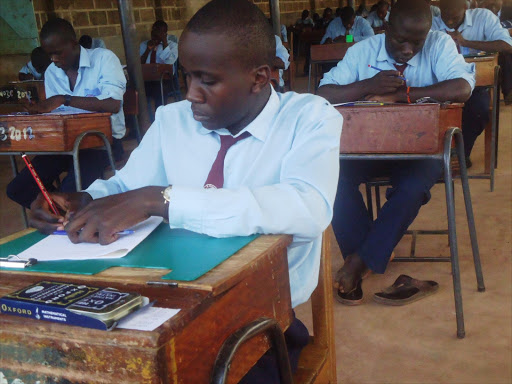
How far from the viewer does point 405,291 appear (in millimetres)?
2516

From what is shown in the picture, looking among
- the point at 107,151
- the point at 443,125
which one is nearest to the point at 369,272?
the point at 443,125

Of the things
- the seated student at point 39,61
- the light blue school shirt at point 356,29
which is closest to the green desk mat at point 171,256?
the seated student at point 39,61

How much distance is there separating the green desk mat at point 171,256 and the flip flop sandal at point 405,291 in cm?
159

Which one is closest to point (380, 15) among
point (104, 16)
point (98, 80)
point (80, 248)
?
point (104, 16)

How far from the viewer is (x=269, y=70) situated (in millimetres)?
1363

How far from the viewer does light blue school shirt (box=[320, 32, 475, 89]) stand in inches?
110

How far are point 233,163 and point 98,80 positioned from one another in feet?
8.17

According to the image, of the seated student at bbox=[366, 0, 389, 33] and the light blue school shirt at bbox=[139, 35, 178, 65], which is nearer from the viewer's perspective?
the light blue school shirt at bbox=[139, 35, 178, 65]

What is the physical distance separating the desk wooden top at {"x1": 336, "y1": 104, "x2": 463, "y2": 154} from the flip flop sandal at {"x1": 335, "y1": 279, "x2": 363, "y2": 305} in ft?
1.94

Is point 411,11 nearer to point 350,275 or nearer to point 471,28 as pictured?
point 350,275

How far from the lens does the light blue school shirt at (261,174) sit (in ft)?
3.49

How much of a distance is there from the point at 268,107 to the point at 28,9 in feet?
27.2

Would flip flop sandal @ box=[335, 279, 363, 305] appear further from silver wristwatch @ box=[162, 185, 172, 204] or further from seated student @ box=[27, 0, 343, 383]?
silver wristwatch @ box=[162, 185, 172, 204]

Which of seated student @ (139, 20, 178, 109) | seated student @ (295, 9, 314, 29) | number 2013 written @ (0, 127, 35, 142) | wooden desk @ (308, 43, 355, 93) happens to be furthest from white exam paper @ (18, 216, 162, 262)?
seated student @ (295, 9, 314, 29)
